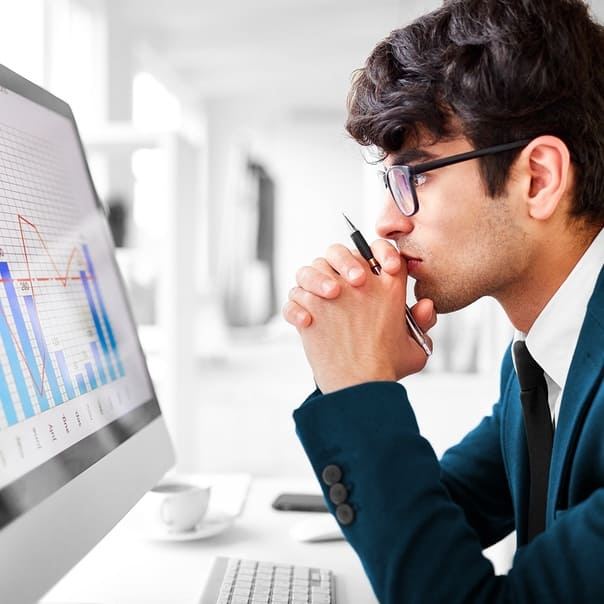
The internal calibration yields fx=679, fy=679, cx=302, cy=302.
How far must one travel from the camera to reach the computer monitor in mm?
540

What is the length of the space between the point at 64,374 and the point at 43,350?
0.14 feet

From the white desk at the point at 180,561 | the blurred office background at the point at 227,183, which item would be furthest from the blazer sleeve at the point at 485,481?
the blurred office background at the point at 227,183

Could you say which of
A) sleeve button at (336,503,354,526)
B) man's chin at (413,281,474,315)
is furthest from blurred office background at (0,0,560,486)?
sleeve button at (336,503,354,526)

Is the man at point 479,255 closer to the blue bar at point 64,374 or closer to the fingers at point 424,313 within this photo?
the fingers at point 424,313

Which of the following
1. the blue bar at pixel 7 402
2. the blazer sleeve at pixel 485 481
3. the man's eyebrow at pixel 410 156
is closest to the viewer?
the blue bar at pixel 7 402

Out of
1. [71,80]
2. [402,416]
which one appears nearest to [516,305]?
[402,416]

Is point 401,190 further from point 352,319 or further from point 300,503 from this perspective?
point 300,503

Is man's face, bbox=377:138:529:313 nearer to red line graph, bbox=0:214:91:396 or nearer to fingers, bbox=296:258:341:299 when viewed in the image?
fingers, bbox=296:258:341:299

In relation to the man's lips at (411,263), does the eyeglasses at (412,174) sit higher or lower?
higher

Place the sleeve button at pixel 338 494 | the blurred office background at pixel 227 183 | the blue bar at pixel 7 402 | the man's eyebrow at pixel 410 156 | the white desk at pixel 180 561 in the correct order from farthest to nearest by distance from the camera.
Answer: the blurred office background at pixel 227 183 < the man's eyebrow at pixel 410 156 < the white desk at pixel 180 561 < the sleeve button at pixel 338 494 < the blue bar at pixel 7 402

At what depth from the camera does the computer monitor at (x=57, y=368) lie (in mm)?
540

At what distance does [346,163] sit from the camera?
25.1ft

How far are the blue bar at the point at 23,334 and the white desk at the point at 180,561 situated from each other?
0.27 meters

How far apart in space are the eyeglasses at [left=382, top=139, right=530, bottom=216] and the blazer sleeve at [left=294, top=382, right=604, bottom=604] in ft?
0.97
